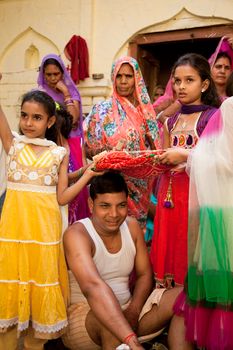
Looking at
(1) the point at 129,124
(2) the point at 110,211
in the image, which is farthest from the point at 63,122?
(2) the point at 110,211

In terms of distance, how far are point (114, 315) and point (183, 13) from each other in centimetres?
462

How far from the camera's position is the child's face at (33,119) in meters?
2.66

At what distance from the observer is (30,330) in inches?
102

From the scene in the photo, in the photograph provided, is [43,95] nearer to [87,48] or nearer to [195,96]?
[195,96]

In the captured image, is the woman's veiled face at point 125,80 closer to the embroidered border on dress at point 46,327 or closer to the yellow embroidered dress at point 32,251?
the yellow embroidered dress at point 32,251

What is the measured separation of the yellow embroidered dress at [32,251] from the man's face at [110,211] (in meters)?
0.24

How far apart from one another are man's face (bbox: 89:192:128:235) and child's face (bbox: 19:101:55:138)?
1.75 ft

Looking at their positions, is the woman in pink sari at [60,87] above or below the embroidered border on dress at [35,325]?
above

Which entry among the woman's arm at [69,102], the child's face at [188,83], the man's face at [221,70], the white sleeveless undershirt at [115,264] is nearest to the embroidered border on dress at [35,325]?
the white sleeveless undershirt at [115,264]

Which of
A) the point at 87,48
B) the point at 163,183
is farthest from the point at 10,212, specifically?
the point at 87,48

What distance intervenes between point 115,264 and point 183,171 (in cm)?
67

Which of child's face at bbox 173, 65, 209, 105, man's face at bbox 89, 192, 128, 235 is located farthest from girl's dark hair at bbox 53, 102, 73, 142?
child's face at bbox 173, 65, 209, 105

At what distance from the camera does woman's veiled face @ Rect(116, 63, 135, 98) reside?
11.0 feet

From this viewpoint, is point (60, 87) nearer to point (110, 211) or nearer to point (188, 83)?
point (188, 83)
